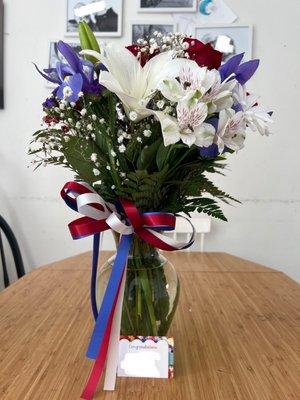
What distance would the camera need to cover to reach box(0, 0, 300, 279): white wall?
1855mm

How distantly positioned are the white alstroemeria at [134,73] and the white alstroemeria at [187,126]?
41 mm

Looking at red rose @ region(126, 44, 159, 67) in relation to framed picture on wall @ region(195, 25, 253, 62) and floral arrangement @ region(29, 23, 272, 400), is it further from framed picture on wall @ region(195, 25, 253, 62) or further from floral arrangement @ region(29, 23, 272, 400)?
framed picture on wall @ region(195, 25, 253, 62)

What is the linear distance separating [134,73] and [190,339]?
0.56 meters

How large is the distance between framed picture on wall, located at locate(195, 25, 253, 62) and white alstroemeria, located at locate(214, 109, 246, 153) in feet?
4.47

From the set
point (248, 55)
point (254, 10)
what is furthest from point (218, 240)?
point (254, 10)

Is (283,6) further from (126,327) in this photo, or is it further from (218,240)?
(126,327)

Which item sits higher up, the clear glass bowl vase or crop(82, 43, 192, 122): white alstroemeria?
crop(82, 43, 192, 122): white alstroemeria

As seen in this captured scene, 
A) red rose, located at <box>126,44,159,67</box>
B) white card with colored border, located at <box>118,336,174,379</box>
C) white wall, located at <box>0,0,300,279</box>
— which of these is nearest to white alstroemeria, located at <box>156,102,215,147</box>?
red rose, located at <box>126,44,159,67</box>

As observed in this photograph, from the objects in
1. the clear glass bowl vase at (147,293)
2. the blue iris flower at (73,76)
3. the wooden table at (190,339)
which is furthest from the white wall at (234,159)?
the blue iris flower at (73,76)

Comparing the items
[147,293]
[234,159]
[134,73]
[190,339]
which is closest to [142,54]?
[134,73]

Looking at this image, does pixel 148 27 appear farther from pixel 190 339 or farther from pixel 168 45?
pixel 190 339

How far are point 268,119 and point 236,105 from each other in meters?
0.06

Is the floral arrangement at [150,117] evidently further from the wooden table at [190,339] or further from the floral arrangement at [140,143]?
the wooden table at [190,339]

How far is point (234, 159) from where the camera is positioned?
6.32ft
